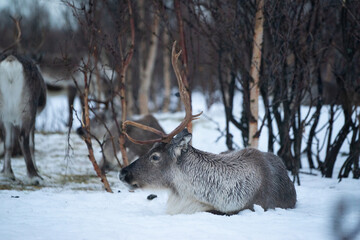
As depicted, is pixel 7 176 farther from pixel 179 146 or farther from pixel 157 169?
pixel 179 146

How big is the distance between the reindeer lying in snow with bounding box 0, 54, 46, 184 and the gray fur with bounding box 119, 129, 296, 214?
2076 millimetres

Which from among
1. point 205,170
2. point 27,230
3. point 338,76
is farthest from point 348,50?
point 27,230

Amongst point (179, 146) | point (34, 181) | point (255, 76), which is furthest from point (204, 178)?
point (34, 181)

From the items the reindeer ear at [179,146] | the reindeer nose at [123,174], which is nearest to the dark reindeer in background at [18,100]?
the reindeer nose at [123,174]

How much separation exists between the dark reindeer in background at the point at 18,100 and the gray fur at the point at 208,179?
207 centimetres

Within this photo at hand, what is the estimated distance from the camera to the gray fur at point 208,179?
394cm

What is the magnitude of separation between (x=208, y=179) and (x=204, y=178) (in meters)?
0.04

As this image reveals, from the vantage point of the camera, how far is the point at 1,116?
5535 mm

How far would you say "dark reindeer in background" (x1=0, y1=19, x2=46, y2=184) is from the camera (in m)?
5.38

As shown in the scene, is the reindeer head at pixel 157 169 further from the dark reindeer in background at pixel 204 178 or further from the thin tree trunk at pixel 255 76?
the thin tree trunk at pixel 255 76

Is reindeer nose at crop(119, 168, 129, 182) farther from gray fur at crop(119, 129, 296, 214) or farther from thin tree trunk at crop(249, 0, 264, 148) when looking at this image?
thin tree trunk at crop(249, 0, 264, 148)

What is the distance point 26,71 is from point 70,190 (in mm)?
1703

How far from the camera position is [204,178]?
4004 mm

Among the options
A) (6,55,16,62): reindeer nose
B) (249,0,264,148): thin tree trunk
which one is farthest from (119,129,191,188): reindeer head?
(6,55,16,62): reindeer nose
